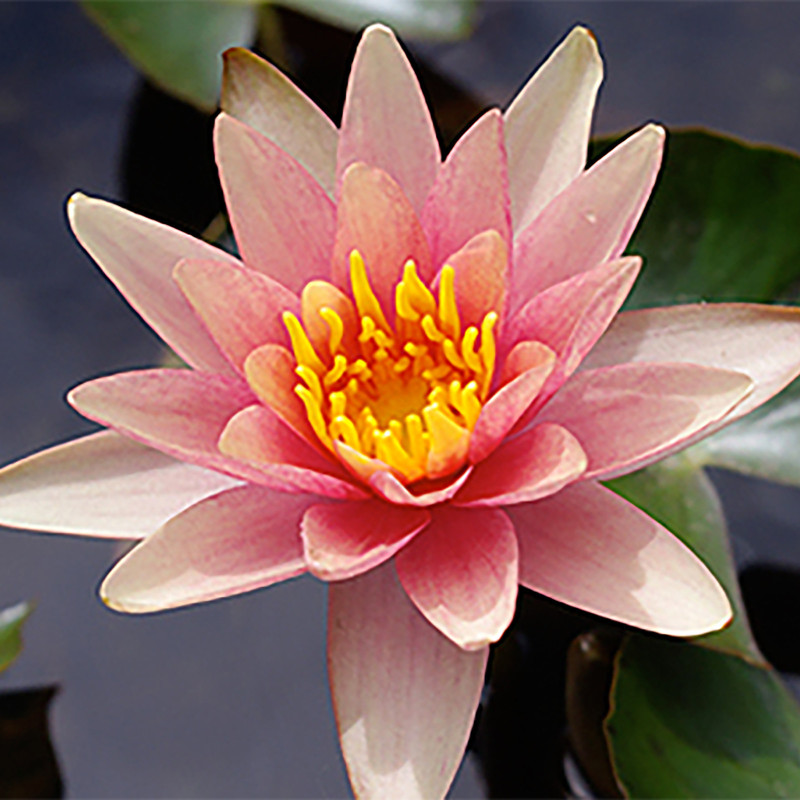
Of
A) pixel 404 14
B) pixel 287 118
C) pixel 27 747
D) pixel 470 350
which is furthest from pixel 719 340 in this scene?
pixel 27 747

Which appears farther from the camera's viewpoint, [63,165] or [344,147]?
[63,165]

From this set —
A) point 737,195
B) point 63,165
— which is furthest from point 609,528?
point 63,165

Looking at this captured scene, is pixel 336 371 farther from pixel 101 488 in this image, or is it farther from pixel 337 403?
pixel 101 488

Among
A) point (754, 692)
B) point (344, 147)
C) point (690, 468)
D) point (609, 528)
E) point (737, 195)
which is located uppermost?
point (344, 147)

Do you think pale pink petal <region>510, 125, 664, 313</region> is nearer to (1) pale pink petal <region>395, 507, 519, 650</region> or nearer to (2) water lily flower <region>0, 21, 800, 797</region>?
(2) water lily flower <region>0, 21, 800, 797</region>

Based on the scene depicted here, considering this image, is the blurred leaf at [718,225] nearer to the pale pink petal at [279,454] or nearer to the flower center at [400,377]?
the flower center at [400,377]

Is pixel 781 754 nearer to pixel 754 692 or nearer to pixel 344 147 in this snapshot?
pixel 754 692
